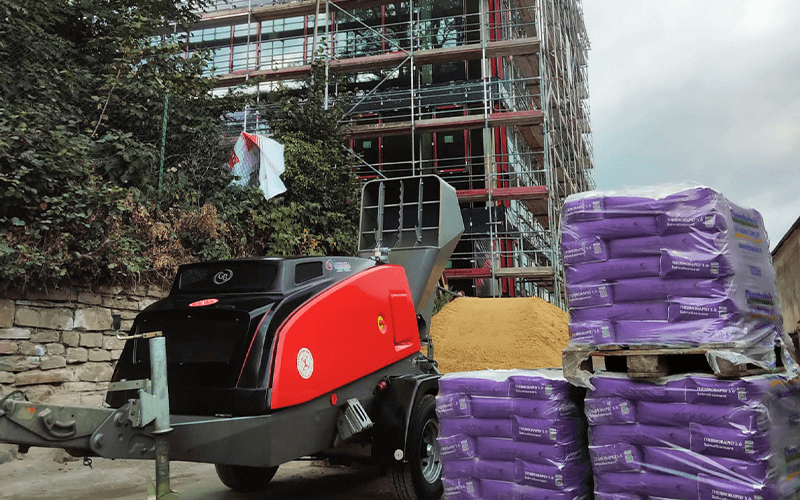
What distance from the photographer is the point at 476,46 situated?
21047mm

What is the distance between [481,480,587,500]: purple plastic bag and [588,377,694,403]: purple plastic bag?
2.16 ft

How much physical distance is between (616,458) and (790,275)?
11404 millimetres

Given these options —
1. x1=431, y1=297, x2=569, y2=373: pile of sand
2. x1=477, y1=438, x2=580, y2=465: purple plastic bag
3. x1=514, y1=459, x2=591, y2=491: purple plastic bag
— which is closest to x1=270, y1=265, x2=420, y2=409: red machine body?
x1=477, y1=438, x2=580, y2=465: purple plastic bag

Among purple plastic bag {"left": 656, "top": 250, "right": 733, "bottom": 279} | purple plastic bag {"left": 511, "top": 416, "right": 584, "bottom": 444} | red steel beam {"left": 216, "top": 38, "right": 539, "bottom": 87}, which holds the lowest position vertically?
purple plastic bag {"left": 511, "top": 416, "right": 584, "bottom": 444}

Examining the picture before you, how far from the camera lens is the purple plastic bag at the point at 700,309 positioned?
3.73 metres

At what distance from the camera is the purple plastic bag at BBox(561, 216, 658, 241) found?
13.1 ft

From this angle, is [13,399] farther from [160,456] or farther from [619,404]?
[619,404]

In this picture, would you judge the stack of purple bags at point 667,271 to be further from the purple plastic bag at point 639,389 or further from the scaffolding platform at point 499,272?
the scaffolding platform at point 499,272

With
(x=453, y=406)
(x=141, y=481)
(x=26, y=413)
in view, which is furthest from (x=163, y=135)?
(x=453, y=406)

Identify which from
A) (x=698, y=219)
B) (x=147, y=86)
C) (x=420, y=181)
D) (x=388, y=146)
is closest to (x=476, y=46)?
(x=388, y=146)

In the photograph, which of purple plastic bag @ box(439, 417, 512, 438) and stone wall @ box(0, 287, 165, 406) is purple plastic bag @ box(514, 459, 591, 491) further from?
stone wall @ box(0, 287, 165, 406)

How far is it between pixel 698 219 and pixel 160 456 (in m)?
3.42

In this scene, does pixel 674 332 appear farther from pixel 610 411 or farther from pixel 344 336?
pixel 344 336

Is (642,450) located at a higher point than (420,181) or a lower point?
lower
